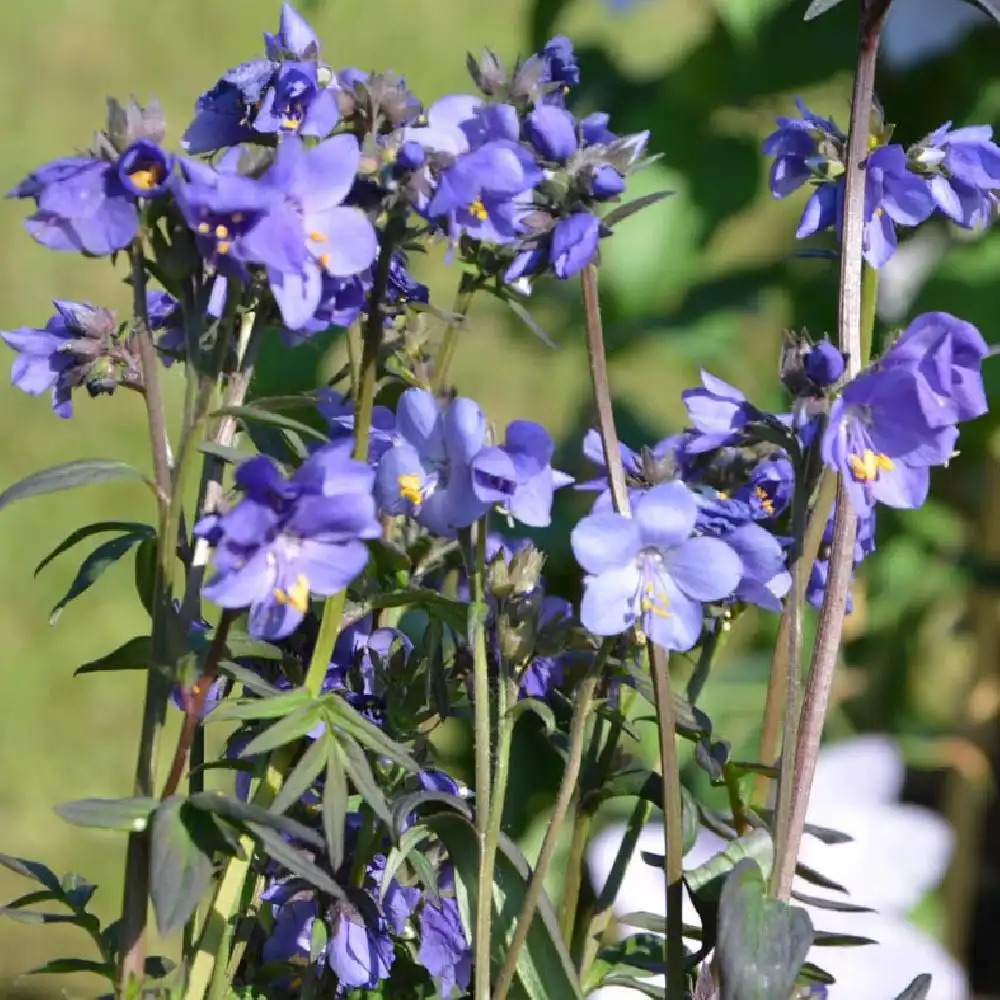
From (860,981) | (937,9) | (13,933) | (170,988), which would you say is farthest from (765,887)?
(13,933)

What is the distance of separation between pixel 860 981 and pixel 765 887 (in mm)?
567

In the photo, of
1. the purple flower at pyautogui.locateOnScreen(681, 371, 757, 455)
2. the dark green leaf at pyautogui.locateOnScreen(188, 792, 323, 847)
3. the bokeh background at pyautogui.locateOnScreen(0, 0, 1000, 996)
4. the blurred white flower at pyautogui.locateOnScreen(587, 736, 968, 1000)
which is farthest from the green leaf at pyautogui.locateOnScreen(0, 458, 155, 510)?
the blurred white flower at pyautogui.locateOnScreen(587, 736, 968, 1000)

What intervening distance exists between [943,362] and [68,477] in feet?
1.04

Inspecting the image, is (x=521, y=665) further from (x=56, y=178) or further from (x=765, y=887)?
(x=56, y=178)

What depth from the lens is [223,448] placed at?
21.7 inches

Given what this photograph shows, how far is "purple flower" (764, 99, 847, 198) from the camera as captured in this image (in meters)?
0.64

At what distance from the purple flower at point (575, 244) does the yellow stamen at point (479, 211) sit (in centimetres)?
3

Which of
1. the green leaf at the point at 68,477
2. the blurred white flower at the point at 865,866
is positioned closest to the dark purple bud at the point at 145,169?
the green leaf at the point at 68,477

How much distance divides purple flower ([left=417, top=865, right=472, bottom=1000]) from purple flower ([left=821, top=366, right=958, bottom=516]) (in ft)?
0.84

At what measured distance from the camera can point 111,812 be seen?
55cm

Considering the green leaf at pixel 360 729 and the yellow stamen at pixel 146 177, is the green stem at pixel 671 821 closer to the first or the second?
the green leaf at pixel 360 729

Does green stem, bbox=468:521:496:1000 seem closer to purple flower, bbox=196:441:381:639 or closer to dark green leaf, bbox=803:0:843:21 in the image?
purple flower, bbox=196:441:381:639

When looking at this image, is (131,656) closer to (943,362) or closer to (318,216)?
(318,216)

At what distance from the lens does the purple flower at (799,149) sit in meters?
0.64
